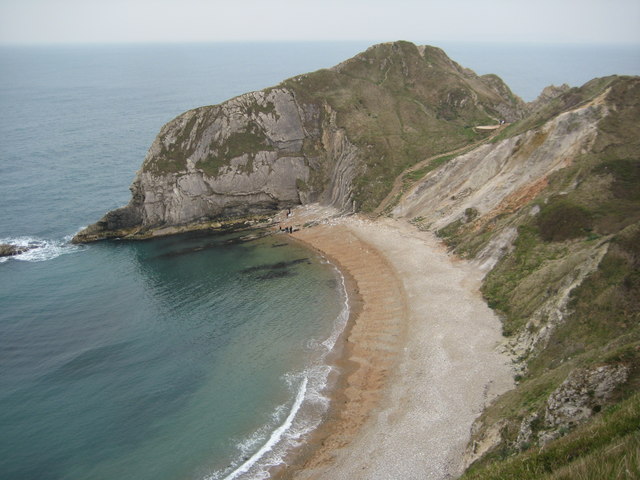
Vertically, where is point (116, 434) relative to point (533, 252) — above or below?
below

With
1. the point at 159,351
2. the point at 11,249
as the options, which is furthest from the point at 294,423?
the point at 11,249

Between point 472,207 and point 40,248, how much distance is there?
64.9m

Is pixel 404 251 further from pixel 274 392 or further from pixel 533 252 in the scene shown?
pixel 274 392

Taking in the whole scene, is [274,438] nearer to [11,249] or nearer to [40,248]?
[40,248]

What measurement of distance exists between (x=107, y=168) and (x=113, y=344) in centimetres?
7878

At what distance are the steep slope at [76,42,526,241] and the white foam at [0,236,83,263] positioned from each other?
373 cm

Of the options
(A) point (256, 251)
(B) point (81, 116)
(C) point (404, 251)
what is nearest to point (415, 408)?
(C) point (404, 251)

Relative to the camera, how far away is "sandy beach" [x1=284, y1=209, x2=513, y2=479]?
3040cm

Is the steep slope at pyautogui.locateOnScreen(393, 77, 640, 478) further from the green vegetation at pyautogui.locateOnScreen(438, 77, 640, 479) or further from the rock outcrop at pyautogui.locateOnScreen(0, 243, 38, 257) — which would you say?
the rock outcrop at pyautogui.locateOnScreen(0, 243, 38, 257)

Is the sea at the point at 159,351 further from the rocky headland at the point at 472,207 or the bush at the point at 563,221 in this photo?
the bush at the point at 563,221

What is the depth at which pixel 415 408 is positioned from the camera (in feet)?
112

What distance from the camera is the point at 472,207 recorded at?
203 feet

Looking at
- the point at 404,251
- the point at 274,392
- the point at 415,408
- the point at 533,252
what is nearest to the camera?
the point at 415,408

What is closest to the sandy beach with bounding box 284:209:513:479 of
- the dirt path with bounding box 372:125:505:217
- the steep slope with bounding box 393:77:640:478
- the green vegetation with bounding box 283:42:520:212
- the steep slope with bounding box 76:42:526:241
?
the steep slope with bounding box 393:77:640:478
